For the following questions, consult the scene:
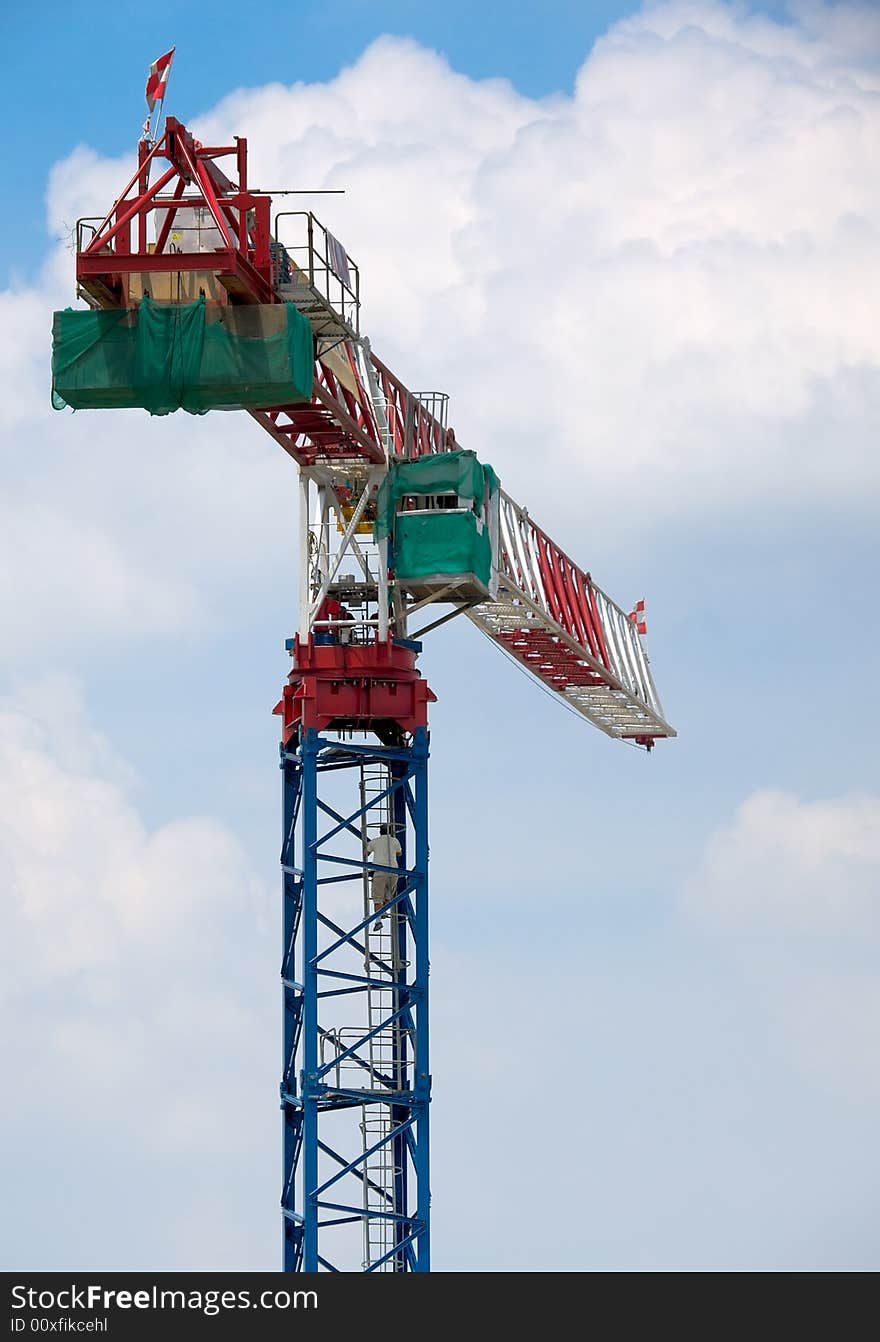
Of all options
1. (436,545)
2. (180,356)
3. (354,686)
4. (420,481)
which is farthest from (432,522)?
(180,356)

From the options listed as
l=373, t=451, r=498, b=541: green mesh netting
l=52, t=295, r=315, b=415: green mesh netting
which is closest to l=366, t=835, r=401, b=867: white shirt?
l=373, t=451, r=498, b=541: green mesh netting

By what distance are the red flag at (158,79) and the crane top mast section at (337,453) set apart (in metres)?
0.66

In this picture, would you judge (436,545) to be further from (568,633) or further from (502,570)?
(568,633)

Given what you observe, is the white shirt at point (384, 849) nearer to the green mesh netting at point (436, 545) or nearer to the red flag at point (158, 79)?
the green mesh netting at point (436, 545)

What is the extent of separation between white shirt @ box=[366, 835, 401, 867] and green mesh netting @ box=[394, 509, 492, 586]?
6782 millimetres

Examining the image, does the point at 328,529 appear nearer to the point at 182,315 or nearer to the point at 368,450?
the point at 368,450

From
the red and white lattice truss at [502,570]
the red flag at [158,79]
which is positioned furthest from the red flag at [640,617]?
the red flag at [158,79]

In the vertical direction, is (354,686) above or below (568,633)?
below

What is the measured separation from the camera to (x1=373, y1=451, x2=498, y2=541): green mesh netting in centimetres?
8562

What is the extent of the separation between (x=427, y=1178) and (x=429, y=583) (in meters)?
15.3

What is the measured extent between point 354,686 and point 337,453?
6.03 metres

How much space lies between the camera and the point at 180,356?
Result: 76.9 meters

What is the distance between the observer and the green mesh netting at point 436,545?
85.4 m

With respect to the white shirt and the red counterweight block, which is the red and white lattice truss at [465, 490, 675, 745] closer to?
the red counterweight block
